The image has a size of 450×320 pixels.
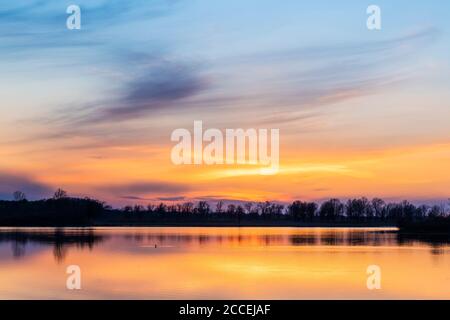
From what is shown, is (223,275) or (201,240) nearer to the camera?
(223,275)

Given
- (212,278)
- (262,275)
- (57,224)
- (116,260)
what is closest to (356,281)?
(262,275)

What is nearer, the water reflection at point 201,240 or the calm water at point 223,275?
the calm water at point 223,275

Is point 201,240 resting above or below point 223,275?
below

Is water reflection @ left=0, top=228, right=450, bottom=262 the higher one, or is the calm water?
the calm water

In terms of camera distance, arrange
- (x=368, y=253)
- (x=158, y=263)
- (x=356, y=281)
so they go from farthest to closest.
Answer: (x=368, y=253)
(x=158, y=263)
(x=356, y=281)

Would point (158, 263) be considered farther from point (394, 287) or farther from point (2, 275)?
point (394, 287)

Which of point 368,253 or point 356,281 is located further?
point 368,253

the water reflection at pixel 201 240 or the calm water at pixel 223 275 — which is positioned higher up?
the calm water at pixel 223 275

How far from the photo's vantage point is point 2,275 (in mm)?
41719

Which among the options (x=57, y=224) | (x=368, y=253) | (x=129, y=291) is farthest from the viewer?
(x=57, y=224)

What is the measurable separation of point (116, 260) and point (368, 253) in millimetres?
24851

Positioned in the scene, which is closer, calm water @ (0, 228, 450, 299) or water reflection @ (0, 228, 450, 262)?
calm water @ (0, 228, 450, 299)
